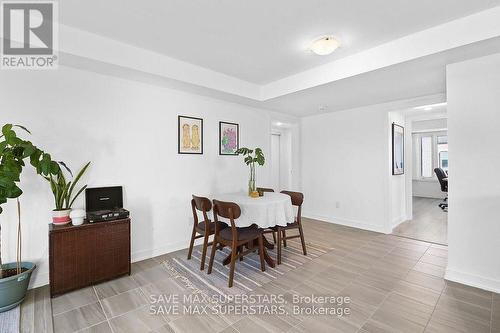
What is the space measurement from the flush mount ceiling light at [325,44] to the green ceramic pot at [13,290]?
3540mm

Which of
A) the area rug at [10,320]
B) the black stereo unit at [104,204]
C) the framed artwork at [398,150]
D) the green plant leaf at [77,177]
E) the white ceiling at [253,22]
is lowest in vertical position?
the area rug at [10,320]

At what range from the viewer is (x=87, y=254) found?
2416mm

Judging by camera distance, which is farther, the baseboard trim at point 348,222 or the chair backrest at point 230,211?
the baseboard trim at point 348,222

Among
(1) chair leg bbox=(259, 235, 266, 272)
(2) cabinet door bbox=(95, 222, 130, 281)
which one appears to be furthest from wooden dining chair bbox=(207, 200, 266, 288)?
(2) cabinet door bbox=(95, 222, 130, 281)

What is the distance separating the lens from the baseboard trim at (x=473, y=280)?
236 centimetres

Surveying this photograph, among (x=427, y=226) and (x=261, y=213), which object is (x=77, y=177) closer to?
(x=261, y=213)

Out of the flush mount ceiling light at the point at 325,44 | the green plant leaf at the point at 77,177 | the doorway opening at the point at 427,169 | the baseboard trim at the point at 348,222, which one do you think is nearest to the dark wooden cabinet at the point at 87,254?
the green plant leaf at the point at 77,177

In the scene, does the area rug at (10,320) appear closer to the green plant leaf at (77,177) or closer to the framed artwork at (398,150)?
the green plant leaf at (77,177)

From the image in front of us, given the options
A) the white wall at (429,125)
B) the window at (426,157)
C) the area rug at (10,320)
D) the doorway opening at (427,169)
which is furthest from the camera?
the window at (426,157)

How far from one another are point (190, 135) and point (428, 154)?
834 centimetres

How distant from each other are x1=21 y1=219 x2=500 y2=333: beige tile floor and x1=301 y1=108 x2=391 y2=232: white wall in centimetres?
135

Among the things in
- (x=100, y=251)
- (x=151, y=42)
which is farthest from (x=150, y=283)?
(x=151, y=42)

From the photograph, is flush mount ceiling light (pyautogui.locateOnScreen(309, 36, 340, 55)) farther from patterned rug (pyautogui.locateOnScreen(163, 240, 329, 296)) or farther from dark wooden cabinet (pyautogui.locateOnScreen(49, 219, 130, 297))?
dark wooden cabinet (pyautogui.locateOnScreen(49, 219, 130, 297))

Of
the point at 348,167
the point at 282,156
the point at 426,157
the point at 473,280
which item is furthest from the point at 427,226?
the point at 426,157
